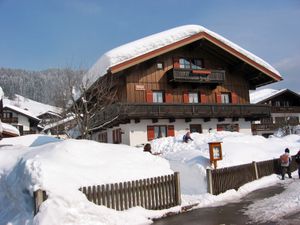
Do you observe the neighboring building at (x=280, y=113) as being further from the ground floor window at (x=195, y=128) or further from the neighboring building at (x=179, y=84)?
the ground floor window at (x=195, y=128)

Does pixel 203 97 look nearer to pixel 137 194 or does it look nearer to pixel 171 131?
pixel 171 131

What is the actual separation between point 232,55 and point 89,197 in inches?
970

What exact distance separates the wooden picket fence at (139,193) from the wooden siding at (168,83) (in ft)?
55.2

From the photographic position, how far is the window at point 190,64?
31109 mm

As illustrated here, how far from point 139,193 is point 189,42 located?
66.3 ft

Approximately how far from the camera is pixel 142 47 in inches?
1072

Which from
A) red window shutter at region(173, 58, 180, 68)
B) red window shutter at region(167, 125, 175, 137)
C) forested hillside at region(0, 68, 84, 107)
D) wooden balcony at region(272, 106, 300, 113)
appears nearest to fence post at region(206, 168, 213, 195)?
red window shutter at region(167, 125, 175, 137)

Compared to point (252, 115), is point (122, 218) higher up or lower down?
lower down

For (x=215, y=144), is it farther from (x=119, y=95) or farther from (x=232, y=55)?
(x=232, y=55)

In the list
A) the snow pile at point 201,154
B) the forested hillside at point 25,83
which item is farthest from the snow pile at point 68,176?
the forested hillside at point 25,83

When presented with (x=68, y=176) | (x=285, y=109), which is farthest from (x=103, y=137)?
(x=285, y=109)

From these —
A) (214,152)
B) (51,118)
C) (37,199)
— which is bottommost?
(37,199)

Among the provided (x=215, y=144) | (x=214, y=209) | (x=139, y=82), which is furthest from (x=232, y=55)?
(x=214, y=209)

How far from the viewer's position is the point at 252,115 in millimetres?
32312
